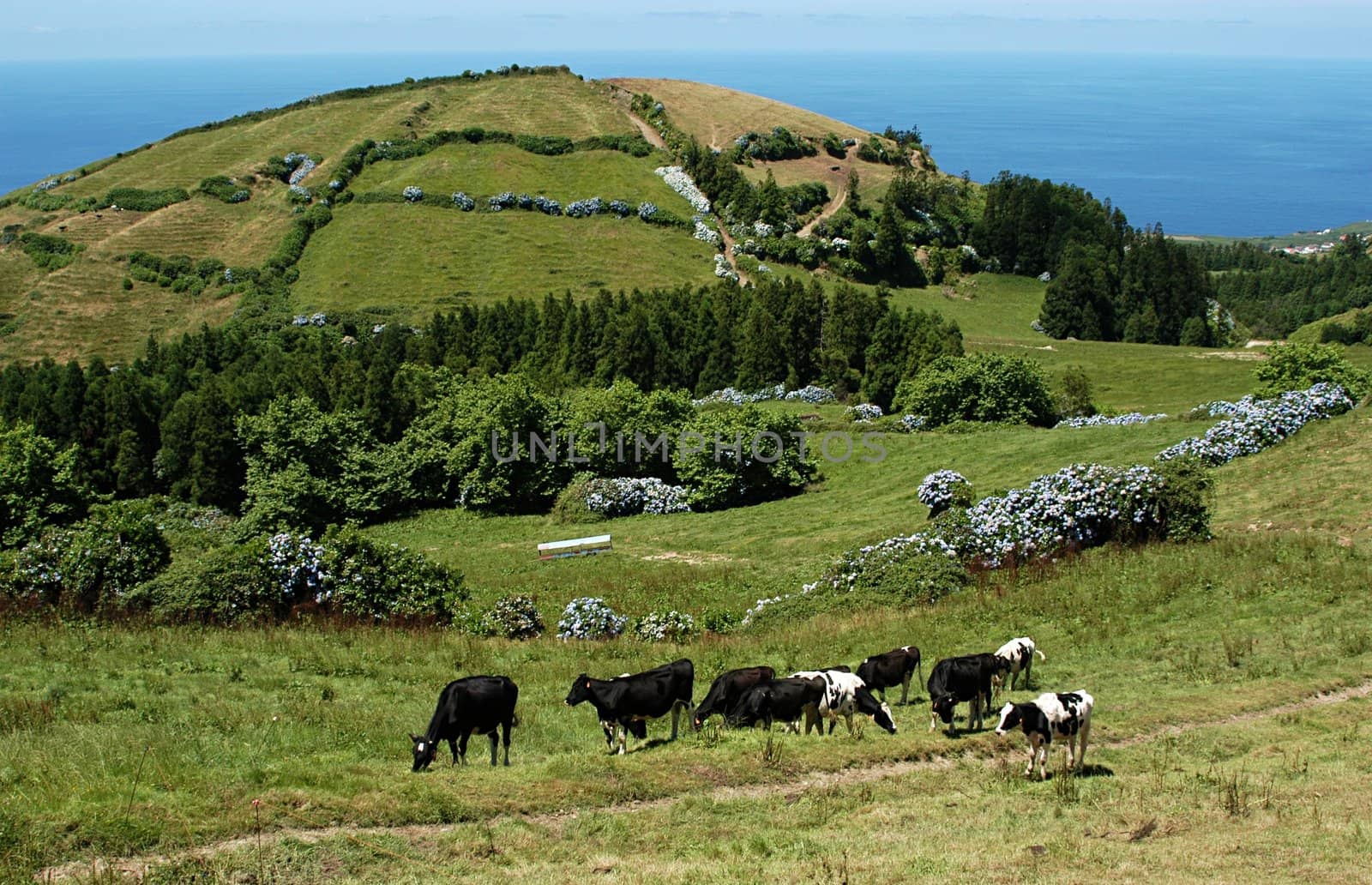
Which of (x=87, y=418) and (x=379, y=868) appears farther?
(x=87, y=418)

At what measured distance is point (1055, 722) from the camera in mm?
12648

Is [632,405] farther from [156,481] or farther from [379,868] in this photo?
[379,868]

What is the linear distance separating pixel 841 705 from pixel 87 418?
47277mm

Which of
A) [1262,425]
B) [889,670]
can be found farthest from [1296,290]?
[889,670]

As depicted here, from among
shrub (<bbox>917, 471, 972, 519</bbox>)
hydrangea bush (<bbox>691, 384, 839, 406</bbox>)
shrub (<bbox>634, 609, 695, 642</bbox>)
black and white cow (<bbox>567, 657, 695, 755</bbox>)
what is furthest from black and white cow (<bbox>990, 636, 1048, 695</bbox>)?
hydrangea bush (<bbox>691, 384, 839, 406</bbox>)

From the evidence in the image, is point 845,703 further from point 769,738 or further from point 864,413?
point 864,413

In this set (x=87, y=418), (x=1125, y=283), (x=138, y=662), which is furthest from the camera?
(x=1125, y=283)

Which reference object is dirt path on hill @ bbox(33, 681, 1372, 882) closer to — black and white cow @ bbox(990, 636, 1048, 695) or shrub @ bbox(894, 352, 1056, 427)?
black and white cow @ bbox(990, 636, 1048, 695)

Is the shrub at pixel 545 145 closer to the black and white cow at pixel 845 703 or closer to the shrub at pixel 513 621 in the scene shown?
the shrub at pixel 513 621

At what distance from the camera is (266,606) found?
24062 mm

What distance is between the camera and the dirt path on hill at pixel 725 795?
404 inches

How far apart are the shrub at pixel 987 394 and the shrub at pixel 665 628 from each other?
28002mm

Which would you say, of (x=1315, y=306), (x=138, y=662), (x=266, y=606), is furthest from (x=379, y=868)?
(x=1315, y=306)

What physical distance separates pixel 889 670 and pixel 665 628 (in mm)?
8253
